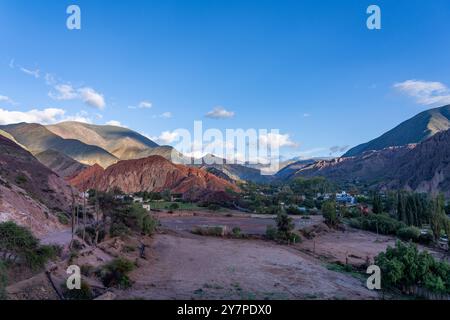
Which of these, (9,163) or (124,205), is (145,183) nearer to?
(9,163)

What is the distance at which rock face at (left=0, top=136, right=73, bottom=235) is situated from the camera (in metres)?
26.9

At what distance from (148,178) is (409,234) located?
265ft

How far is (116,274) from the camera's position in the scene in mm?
17438

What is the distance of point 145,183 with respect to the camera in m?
104

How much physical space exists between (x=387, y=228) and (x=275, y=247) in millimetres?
23172

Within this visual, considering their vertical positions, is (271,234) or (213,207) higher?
(213,207)

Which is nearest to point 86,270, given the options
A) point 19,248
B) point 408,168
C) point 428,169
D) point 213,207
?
point 19,248

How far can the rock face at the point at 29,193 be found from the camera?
26.9m

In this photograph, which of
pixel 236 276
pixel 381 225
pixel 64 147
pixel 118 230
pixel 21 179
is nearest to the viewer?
pixel 236 276

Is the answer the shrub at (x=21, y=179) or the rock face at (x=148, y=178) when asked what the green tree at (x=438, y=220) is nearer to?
the shrub at (x=21, y=179)

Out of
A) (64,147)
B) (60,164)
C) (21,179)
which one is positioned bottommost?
(21,179)

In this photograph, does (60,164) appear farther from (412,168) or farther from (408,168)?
(412,168)

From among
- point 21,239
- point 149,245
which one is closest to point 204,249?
point 149,245

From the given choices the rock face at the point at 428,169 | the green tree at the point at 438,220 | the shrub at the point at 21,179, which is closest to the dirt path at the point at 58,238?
the shrub at the point at 21,179
